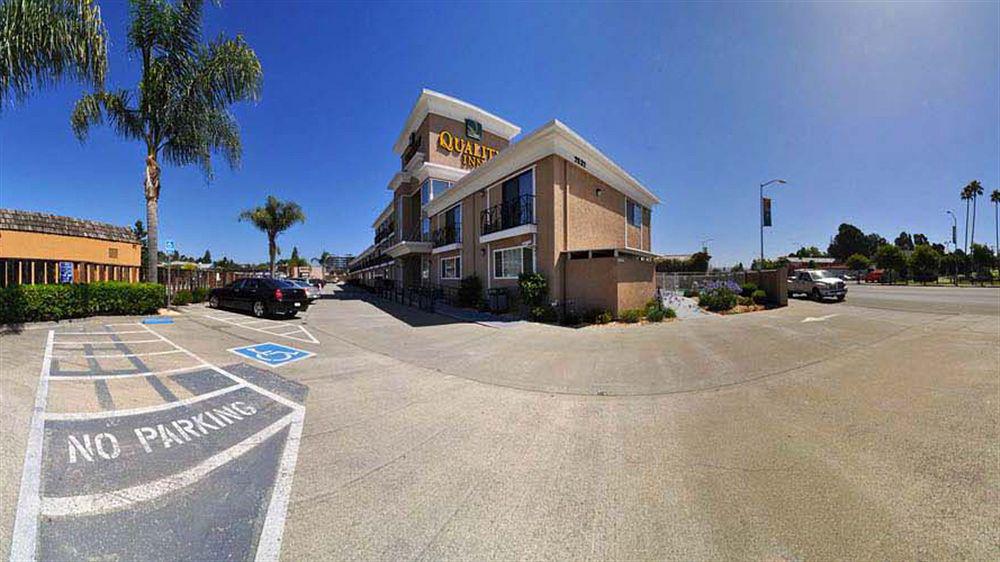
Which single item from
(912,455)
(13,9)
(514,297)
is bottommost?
(912,455)

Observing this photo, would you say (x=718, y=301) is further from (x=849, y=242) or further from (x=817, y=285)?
(x=849, y=242)

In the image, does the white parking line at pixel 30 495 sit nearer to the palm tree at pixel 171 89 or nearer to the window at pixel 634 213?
the palm tree at pixel 171 89

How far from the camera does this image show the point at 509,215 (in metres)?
16.2

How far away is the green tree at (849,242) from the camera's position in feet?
291

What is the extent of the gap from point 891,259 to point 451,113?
5443 cm

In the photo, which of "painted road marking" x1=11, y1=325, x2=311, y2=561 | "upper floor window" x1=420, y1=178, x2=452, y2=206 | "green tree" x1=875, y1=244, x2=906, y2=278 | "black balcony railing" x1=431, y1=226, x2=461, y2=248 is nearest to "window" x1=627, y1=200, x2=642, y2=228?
"black balcony railing" x1=431, y1=226, x2=461, y2=248

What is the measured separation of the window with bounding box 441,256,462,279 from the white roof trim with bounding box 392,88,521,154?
938cm

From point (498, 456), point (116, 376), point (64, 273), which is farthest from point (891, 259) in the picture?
point (64, 273)

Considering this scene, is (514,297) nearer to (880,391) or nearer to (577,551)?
(880,391)

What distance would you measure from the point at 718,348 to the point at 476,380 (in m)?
5.95

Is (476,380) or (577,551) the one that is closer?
(577,551)

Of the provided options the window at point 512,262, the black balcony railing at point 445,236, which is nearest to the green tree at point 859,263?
the black balcony railing at point 445,236

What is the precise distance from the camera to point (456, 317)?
14.4 metres

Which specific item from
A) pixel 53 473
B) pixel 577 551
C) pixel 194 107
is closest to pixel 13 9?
pixel 194 107
